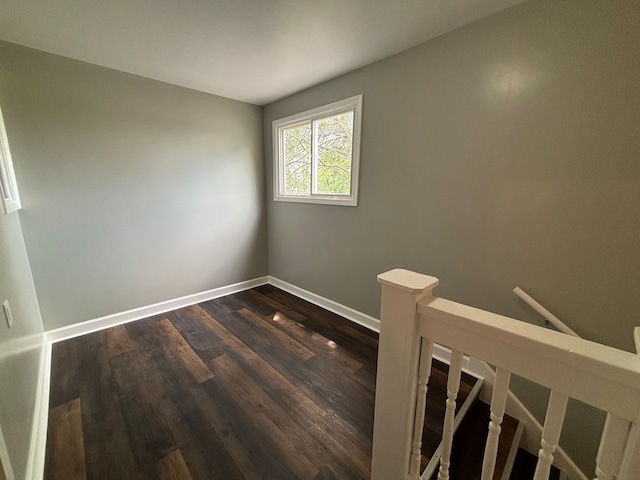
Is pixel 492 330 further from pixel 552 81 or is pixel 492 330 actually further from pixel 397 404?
pixel 552 81

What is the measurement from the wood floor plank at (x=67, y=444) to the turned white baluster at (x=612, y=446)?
2.04 m

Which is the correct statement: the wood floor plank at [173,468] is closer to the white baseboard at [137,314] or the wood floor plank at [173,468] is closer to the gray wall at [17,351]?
the gray wall at [17,351]

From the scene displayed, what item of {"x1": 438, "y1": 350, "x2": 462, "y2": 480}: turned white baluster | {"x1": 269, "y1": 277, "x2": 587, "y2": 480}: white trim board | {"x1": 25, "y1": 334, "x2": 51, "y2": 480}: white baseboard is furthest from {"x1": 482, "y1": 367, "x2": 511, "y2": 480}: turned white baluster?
{"x1": 25, "y1": 334, "x2": 51, "y2": 480}: white baseboard

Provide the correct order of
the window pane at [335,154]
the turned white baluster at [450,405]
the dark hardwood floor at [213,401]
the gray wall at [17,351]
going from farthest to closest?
the window pane at [335,154] → the dark hardwood floor at [213,401] → the gray wall at [17,351] → the turned white baluster at [450,405]

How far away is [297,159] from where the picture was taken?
3.24m

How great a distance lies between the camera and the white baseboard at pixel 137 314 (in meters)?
2.35

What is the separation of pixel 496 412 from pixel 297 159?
3.03 metres

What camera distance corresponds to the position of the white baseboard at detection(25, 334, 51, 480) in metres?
1.21

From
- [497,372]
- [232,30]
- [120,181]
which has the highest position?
[232,30]

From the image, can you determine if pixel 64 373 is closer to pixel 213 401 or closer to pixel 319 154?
pixel 213 401

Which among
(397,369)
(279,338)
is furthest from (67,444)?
(397,369)

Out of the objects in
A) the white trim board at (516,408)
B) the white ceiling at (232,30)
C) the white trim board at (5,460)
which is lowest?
the white trim board at (516,408)

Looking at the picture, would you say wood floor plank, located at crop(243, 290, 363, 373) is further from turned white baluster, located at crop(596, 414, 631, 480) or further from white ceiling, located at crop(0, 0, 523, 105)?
white ceiling, located at crop(0, 0, 523, 105)

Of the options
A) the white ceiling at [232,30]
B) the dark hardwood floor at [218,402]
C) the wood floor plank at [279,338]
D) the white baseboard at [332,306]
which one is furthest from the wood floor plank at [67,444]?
the white ceiling at [232,30]
